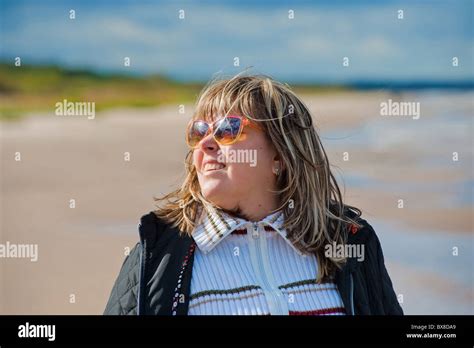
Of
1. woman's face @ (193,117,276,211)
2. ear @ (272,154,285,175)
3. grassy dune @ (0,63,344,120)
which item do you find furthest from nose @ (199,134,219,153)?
grassy dune @ (0,63,344,120)

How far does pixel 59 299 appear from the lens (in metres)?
6.49

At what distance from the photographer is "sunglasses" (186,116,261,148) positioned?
329cm

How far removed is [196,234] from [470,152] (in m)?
8.40

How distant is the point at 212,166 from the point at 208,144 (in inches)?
3.4

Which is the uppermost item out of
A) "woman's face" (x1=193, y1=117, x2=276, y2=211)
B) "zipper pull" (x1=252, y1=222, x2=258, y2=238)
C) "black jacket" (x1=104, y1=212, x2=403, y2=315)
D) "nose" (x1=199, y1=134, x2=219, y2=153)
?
"nose" (x1=199, y1=134, x2=219, y2=153)

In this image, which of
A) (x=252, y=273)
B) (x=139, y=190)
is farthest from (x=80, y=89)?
(x=252, y=273)

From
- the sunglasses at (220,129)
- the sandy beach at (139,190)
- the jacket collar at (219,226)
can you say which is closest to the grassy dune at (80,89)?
the sandy beach at (139,190)

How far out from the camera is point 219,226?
327 centimetres

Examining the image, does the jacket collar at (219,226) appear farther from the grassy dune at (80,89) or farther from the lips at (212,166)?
the grassy dune at (80,89)

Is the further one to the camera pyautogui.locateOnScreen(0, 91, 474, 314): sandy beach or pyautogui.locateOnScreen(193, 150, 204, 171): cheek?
pyautogui.locateOnScreen(0, 91, 474, 314): sandy beach

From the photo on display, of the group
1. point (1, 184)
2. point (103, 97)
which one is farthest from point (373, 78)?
point (1, 184)

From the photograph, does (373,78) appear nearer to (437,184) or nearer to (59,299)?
(437,184)

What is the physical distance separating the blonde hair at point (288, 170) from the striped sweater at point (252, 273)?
1.9 inches

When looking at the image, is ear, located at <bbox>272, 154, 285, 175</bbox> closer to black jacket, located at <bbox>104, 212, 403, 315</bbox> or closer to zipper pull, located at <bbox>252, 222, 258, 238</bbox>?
zipper pull, located at <bbox>252, 222, 258, 238</bbox>
